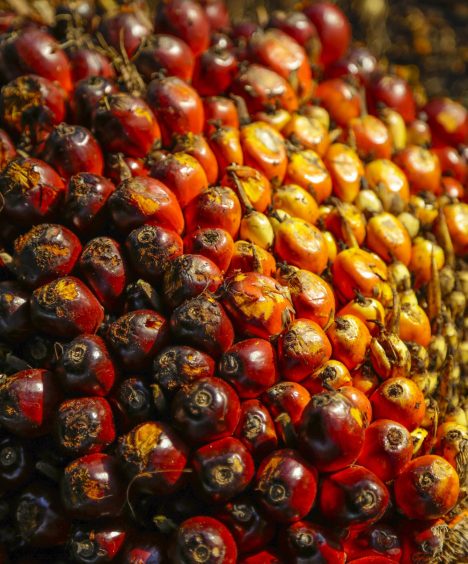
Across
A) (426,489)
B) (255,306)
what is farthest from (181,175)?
(426,489)

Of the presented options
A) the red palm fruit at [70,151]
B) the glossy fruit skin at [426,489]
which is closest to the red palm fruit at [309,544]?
the glossy fruit skin at [426,489]

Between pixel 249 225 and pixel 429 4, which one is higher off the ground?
pixel 429 4

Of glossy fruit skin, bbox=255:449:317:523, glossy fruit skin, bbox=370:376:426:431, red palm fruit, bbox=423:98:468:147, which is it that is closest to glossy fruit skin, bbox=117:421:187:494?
glossy fruit skin, bbox=255:449:317:523

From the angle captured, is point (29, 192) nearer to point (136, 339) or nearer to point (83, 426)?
point (136, 339)

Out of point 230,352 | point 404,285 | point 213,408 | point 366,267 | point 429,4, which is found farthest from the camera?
point 429,4

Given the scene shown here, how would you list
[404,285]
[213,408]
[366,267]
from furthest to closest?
[404,285] → [366,267] → [213,408]

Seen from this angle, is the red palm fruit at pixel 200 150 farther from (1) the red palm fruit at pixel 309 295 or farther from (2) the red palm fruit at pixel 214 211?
(1) the red palm fruit at pixel 309 295

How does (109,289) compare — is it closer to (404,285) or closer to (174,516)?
(174,516)

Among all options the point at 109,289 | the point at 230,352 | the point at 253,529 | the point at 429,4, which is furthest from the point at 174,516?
the point at 429,4
